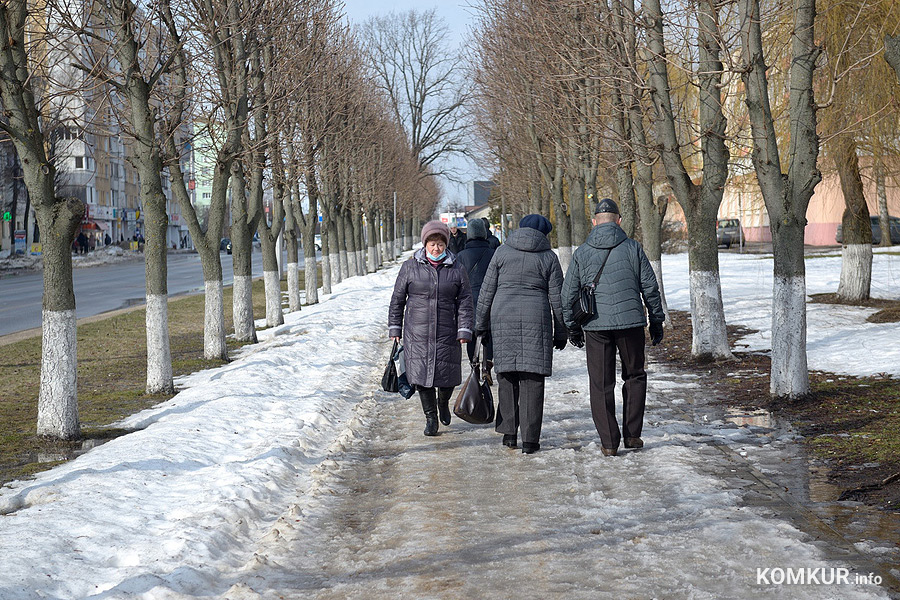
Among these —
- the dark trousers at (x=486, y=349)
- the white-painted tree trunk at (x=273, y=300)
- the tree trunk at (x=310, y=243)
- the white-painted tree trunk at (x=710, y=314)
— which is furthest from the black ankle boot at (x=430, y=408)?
the tree trunk at (x=310, y=243)

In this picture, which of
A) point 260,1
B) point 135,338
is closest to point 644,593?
point 260,1

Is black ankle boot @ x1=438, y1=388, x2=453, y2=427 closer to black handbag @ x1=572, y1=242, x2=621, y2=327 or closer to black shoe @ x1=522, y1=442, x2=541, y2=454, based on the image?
black shoe @ x1=522, y1=442, x2=541, y2=454

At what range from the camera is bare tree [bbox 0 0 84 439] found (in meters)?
9.04

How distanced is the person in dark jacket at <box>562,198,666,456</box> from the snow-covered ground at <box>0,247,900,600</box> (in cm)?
38

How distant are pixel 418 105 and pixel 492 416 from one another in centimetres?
6322

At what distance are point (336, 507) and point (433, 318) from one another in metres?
2.56

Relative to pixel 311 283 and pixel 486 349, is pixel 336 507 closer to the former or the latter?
pixel 486 349

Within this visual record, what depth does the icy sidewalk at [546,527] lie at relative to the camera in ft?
16.5

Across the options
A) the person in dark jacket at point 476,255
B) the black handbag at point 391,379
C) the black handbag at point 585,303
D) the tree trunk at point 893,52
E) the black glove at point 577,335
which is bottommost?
the black handbag at point 391,379

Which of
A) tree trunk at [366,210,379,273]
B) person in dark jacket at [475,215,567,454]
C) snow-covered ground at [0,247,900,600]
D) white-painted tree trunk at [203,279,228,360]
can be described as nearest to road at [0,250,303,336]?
tree trunk at [366,210,379,273]

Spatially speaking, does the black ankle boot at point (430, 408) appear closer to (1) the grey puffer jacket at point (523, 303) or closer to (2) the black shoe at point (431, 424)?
(2) the black shoe at point (431, 424)

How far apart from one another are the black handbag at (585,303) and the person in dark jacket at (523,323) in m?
0.33

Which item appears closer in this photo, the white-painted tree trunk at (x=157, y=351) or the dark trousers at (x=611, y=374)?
the dark trousers at (x=611, y=374)

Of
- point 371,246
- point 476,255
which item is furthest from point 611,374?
point 371,246
